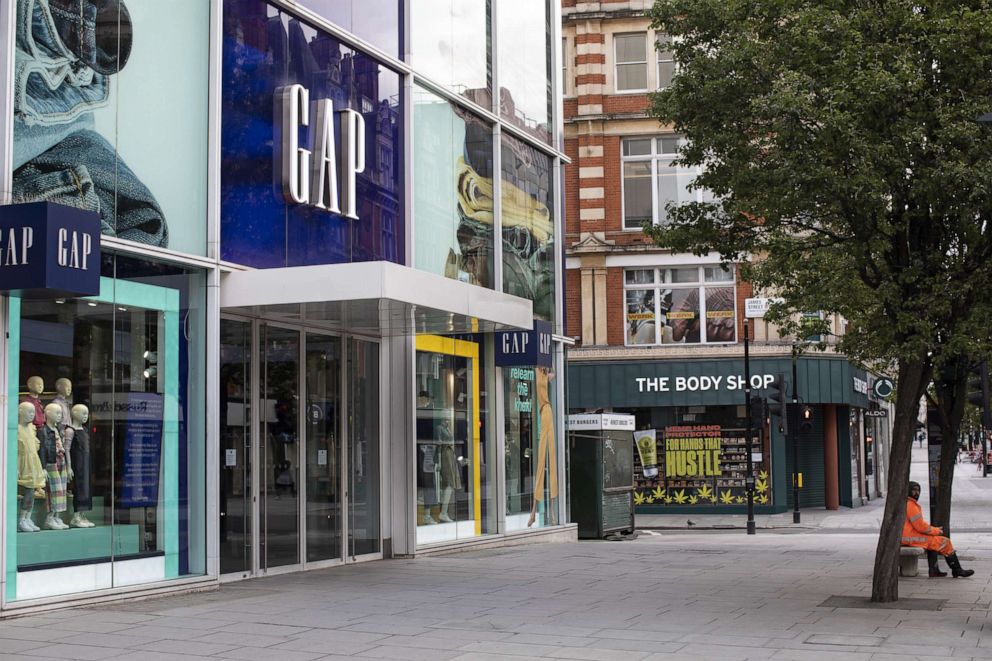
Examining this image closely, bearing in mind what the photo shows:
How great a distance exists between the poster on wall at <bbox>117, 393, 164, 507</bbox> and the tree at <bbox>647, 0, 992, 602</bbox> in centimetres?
672

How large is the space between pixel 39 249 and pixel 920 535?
450 inches

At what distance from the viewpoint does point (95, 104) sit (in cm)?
1294

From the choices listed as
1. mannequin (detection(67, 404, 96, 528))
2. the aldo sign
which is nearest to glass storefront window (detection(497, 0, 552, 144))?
the aldo sign

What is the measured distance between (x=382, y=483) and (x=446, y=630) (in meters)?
7.22

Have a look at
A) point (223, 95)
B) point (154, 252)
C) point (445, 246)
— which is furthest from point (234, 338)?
point (445, 246)

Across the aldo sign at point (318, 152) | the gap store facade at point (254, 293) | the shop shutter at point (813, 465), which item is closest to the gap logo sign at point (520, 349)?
the gap store facade at point (254, 293)

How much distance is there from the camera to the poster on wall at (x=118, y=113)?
40.3ft

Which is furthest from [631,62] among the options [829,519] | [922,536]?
[922,536]

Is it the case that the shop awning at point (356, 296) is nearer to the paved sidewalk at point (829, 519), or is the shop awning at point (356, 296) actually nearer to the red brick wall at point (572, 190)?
the paved sidewalk at point (829, 519)

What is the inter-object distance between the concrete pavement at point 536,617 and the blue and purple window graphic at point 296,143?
14.6 feet

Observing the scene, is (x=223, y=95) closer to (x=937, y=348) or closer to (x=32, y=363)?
(x=32, y=363)

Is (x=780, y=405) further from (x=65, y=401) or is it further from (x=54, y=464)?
(x=54, y=464)

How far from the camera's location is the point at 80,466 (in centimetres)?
1262

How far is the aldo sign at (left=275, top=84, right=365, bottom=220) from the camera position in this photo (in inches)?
617
